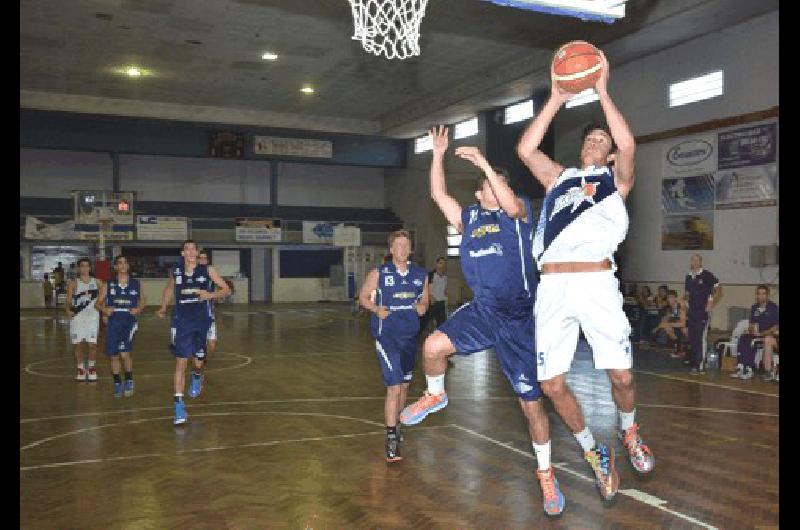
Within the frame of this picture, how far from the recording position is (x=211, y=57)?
797 inches

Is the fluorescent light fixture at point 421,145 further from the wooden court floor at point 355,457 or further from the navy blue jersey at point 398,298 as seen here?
the navy blue jersey at point 398,298

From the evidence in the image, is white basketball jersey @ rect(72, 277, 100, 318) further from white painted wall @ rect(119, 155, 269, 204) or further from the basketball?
white painted wall @ rect(119, 155, 269, 204)

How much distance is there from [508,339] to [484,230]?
2.54ft

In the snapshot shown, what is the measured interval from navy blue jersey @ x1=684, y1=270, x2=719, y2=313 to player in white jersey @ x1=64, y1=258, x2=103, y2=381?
10.1 meters

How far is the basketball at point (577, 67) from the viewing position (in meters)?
4.18

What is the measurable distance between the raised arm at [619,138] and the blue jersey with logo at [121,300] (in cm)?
737

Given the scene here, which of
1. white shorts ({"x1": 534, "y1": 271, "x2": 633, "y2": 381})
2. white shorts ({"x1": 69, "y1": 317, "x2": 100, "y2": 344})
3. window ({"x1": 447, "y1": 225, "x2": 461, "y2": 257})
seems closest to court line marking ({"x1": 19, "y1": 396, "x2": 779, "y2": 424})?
white shorts ({"x1": 69, "y1": 317, "x2": 100, "y2": 344})

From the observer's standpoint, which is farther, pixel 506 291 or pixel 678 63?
pixel 678 63

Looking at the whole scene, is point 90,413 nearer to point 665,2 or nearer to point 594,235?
point 594,235

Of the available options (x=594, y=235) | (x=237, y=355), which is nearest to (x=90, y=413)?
(x=237, y=355)

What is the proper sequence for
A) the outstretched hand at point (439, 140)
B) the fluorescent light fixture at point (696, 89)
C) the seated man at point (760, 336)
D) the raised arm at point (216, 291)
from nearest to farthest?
the outstretched hand at point (439, 140), the raised arm at point (216, 291), the seated man at point (760, 336), the fluorescent light fixture at point (696, 89)

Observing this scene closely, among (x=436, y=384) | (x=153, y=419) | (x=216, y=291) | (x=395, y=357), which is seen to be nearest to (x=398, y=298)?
(x=395, y=357)

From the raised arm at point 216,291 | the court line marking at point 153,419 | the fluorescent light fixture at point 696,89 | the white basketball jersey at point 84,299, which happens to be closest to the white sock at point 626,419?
the court line marking at point 153,419
